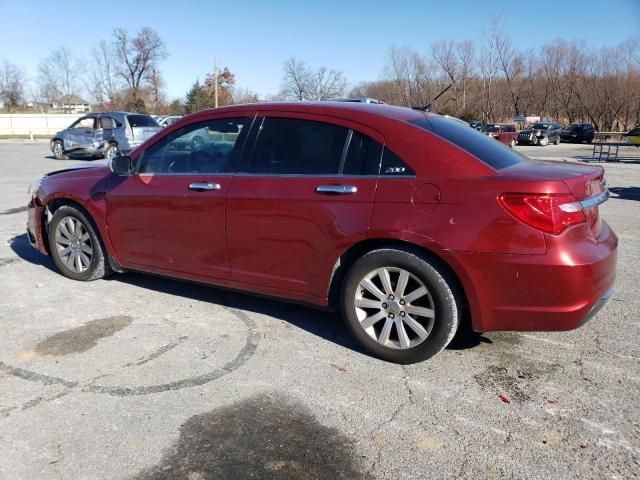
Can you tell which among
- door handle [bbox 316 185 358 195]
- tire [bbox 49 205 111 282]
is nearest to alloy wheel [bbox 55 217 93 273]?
Result: tire [bbox 49 205 111 282]

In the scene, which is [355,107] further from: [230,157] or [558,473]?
[558,473]

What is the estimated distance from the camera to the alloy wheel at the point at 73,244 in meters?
5.09

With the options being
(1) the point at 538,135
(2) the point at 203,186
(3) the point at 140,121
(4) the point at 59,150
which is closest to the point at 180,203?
(2) the point at 203,186

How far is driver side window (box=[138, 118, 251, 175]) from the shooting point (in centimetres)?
414

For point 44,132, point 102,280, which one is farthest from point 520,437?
point 44,132

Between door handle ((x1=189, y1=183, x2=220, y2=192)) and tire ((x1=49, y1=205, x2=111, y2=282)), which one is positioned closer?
door handle ((x1=189, y1=183, x2=220, y2=192))

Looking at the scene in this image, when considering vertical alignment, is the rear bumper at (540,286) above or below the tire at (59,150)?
below

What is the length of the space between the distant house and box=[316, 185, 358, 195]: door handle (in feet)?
244

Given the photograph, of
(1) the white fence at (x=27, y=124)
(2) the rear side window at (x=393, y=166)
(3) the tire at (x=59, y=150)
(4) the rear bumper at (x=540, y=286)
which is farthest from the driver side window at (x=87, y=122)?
(1) the white fence at (x=27, y=124)

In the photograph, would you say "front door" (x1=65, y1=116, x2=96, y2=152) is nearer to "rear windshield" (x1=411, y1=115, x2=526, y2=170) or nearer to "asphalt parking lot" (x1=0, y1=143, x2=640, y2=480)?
"asphalt parking lot" (x1=0, y1=143, x2=640, y2=480)

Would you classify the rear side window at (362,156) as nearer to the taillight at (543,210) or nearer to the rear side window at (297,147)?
the rear side window at (297,147)

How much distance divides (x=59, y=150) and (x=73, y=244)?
1675cm

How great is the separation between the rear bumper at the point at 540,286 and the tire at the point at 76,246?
3436 mm

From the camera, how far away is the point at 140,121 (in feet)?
59.7
